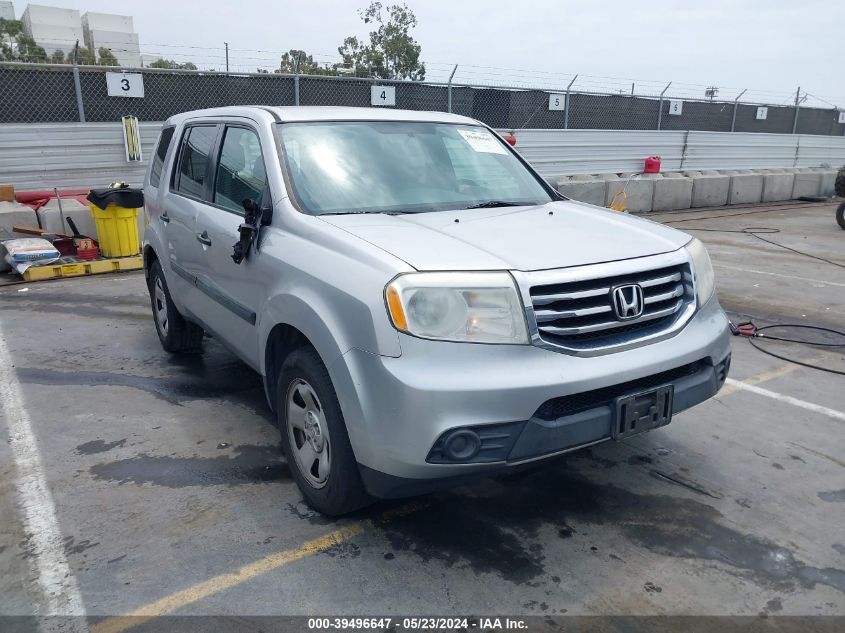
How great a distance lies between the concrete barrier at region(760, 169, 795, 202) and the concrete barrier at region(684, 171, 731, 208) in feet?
5.78

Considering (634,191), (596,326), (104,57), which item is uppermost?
(104,57)

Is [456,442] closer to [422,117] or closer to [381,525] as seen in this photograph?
[381,525]

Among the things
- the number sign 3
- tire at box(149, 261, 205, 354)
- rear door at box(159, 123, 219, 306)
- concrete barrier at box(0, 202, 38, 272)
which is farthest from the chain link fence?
rear door at box(159, 123, 219, 306)

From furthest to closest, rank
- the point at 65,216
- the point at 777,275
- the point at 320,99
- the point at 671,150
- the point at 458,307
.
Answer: the point at 671,150 → the point at 320,99 → the point at 65,216 → the point at 777,275 → the point at 458,307

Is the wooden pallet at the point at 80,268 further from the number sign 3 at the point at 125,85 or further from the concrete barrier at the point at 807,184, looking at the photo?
the concrete barrier at the point at 807,184

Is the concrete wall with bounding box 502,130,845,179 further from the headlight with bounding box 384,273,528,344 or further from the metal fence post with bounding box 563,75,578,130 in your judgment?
the headlight with bounding box 384,273,528,344

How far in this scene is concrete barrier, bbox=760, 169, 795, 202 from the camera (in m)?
18.8

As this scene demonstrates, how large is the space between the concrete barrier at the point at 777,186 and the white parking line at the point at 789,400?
15.6 meters

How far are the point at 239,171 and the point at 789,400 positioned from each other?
12.8ft

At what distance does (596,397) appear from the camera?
2869mm

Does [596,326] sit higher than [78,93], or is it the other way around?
[78,93]

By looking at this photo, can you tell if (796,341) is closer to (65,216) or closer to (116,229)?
(116,229)

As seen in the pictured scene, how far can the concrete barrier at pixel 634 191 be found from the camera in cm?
1555

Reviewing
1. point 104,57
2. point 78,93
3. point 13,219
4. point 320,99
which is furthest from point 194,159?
point 104,57
